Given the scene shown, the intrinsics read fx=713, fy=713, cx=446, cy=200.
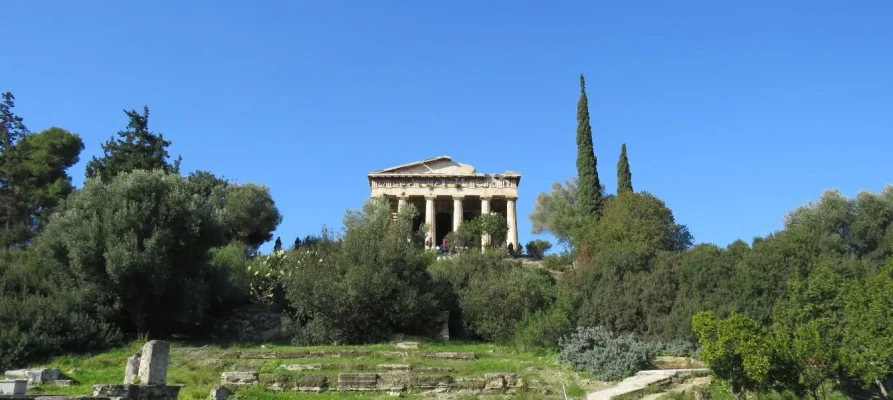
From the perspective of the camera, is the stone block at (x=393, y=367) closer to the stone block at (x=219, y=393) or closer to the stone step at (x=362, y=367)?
the stone step at (x=362, y=367)

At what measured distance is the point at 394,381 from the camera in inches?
691

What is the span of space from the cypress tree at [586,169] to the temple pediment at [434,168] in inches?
439

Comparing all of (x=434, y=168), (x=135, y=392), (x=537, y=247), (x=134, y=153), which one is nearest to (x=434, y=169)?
(x=434, y=168)

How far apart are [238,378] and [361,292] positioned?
7.99 metres

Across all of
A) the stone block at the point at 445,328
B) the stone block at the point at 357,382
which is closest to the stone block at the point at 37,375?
the stone block at the point at 357,382

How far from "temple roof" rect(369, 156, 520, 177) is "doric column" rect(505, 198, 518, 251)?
259 cm

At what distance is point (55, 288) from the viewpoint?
80.2 feet

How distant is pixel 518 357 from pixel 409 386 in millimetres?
4959

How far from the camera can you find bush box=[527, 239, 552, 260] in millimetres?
50119

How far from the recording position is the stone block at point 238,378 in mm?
17312

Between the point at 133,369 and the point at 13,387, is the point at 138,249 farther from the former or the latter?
the point at 13,387

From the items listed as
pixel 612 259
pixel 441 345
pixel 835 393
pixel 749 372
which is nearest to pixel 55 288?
pixel 441 345

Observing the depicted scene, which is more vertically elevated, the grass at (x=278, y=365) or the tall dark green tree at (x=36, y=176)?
the tall dark green tree at (x=36, y=176)

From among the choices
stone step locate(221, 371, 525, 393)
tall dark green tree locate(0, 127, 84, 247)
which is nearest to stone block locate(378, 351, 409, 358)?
stone step locate(221, 371, 525, 393)
